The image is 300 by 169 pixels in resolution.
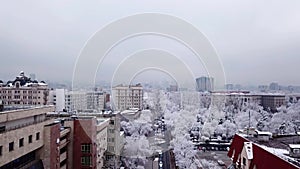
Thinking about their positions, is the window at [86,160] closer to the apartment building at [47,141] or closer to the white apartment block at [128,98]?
the apartment building at [47,141]

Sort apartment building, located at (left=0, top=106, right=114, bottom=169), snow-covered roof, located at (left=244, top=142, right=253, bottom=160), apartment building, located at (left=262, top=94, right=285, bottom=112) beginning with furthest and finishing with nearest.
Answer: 1. apartment building, located at (left=262, top=94, right=285, bottom=112)
2. apartment building, located at (left=0, top=106, right=114, bottom=169)
3. snow-covered roof, located at (left=244, top=142, right=253, bottom=160)

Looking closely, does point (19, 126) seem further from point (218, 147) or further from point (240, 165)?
point (218, 147)

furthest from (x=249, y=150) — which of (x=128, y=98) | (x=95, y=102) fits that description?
(x=95, y=102)

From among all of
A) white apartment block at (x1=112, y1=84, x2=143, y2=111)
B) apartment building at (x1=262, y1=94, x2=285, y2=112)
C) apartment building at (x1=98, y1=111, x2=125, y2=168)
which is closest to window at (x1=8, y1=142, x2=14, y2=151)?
apartment building at (x1=98, y1=111, x2=125, y2=168)

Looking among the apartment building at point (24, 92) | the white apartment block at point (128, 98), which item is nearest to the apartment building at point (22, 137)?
the white apartment block at point (128, 98)

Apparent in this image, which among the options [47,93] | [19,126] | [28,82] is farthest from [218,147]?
[28,82]

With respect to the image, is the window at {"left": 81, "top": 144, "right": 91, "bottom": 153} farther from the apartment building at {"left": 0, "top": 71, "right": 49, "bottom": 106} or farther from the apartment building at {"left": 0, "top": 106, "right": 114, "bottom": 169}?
the apartment building at {"left": 0, "top": 71, "right": 49, "bottom": 106}

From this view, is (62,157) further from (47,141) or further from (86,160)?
(47,141)
